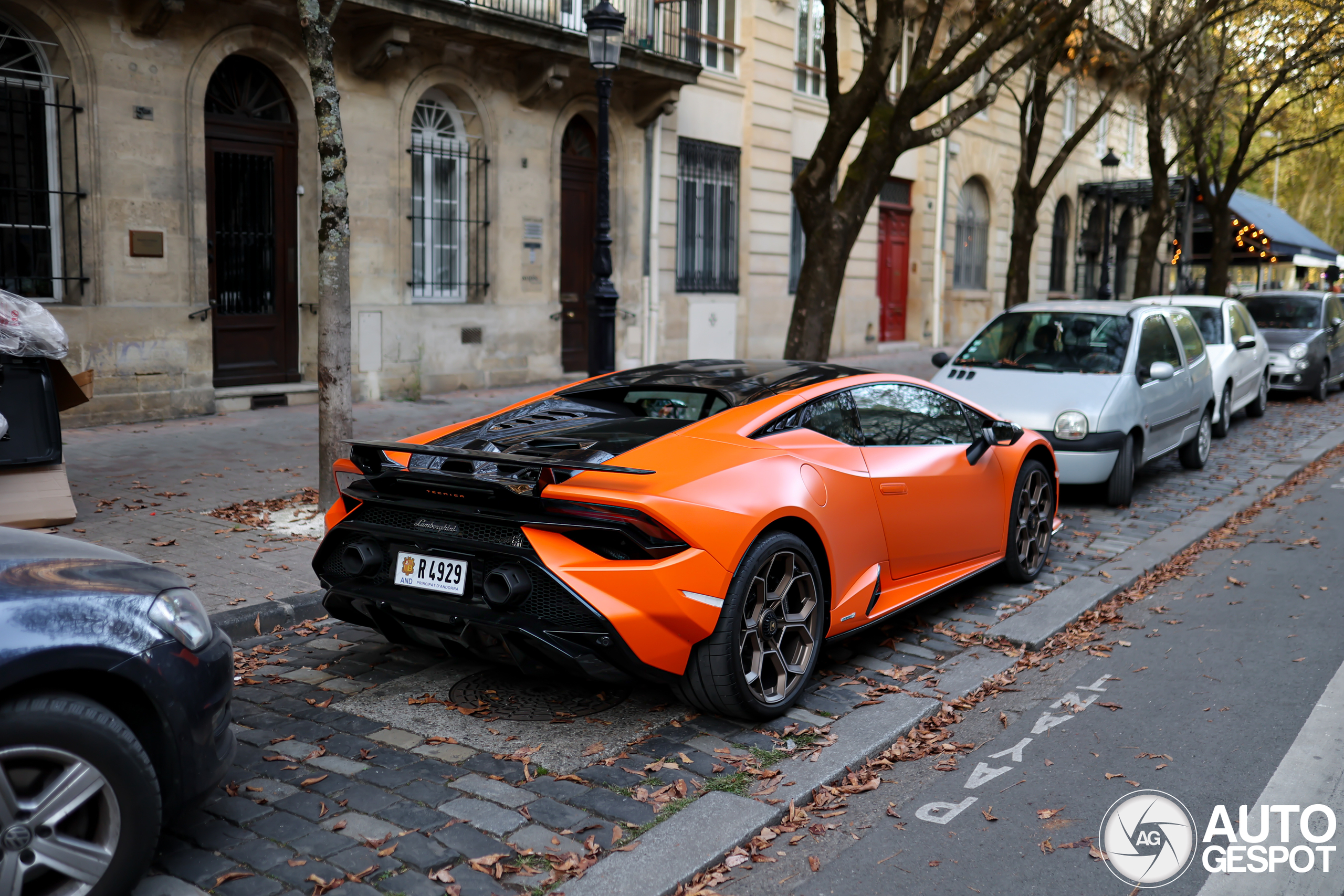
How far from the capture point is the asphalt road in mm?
3518

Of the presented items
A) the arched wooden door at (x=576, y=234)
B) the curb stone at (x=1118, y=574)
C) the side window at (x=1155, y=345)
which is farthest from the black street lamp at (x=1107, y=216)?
the curb stone at (x=1118, y=574)

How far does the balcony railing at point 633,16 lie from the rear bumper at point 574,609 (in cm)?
1205

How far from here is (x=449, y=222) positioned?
613 inches

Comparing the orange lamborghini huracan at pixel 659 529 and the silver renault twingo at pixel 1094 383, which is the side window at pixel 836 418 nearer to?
the orange lamborghini huracan at pixel 659 529

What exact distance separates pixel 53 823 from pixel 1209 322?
14.5 meters

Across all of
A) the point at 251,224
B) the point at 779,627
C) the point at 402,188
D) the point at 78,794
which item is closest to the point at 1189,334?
the point at 779,627

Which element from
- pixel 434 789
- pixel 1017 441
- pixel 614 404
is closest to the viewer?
pixel 434 789

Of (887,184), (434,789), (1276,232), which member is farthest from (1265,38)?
(434,789)

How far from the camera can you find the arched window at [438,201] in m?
15.1

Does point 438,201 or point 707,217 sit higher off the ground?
point 707,217

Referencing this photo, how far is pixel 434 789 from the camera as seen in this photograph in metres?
3.96

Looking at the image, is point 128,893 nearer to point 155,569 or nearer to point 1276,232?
point 155,569

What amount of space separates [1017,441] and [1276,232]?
29.5 m

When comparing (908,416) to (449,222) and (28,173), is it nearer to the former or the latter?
(28,173)
